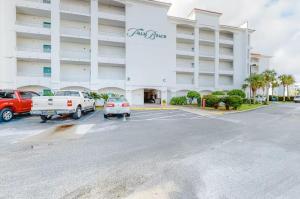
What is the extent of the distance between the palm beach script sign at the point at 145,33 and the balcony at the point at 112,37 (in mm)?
1387

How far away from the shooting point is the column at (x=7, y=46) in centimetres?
2128

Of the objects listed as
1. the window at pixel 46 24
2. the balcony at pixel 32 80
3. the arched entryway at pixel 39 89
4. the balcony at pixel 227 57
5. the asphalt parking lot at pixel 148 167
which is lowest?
the asphalt parking lot at pixel 148 167

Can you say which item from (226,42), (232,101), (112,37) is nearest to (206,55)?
(226,42)

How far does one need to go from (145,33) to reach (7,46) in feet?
60.4

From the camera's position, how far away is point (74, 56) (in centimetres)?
2447

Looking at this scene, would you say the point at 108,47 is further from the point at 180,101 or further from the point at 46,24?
the point at 180,101

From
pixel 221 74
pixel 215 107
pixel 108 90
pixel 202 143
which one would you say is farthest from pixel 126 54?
pixel 202 143

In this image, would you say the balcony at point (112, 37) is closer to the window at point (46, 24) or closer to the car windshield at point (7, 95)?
the window at point (46, 24)

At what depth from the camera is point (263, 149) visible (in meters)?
5.84

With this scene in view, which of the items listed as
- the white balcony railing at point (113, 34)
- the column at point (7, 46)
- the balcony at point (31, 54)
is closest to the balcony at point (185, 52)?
the white balcony railing at point (113, 34)

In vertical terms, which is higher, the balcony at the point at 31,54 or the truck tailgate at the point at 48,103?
the balcony at the point at 31,54

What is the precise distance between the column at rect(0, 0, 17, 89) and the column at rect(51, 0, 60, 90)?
14.2ft

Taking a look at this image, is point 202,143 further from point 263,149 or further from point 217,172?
point 217,172

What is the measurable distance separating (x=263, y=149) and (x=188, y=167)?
3.24 m
